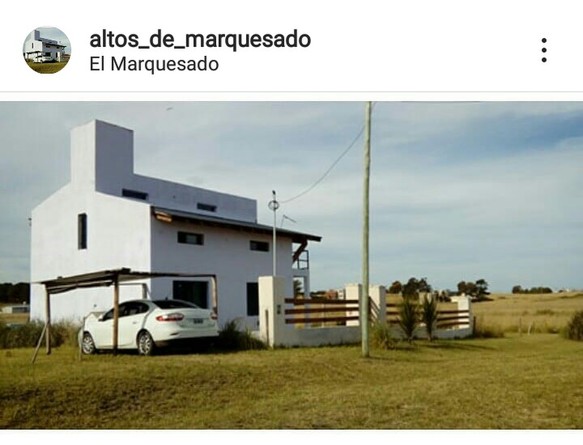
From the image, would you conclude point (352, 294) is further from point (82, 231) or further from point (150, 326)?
point (82, 231)

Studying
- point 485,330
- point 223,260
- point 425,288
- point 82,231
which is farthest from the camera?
point 485,330

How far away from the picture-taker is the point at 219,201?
19.7m

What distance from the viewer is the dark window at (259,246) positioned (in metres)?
19.6

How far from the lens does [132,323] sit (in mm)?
13438

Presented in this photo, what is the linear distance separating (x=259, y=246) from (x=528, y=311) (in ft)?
22.8

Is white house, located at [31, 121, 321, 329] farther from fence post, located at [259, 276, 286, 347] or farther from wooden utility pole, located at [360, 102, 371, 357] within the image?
wooden utility pole, located at [360, 102, 371, 357]

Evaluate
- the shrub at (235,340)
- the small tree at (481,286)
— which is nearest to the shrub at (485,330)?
the small tree at (481,286)

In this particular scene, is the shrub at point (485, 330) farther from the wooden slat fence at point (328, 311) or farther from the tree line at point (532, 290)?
the tree line at point (532, 290)

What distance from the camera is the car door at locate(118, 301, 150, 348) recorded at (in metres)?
13.4

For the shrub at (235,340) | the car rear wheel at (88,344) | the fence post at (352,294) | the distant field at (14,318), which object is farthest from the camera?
the fence post at (352,294)
